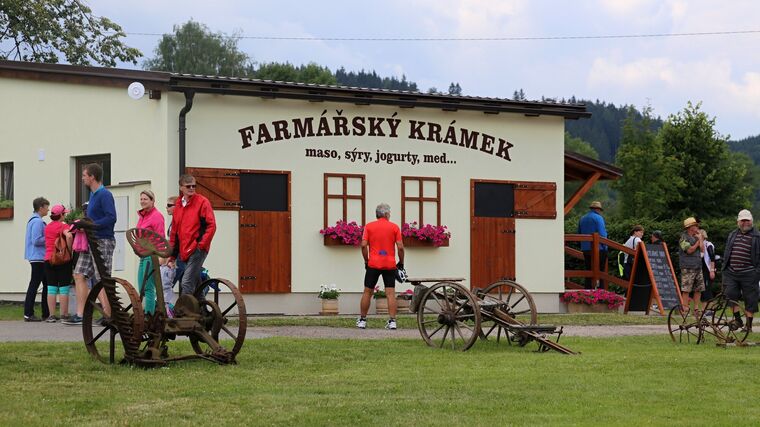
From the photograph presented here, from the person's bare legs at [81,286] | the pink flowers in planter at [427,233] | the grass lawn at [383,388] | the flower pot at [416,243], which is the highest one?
the pink flowers in planter at [427,233]

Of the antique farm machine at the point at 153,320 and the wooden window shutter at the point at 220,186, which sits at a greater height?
the wooden window shutter at the point at 220,186

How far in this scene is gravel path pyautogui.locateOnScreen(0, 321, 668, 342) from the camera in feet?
47.5

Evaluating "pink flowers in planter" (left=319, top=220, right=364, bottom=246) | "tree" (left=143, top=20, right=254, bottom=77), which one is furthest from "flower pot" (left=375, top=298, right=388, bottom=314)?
"tree" (left=143, top=20, right=254, bottom=77)

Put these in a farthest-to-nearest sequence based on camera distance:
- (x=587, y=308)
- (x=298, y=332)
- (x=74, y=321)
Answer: (x=587, y=308)
(x=74, y=321)
(x=298, y=332)

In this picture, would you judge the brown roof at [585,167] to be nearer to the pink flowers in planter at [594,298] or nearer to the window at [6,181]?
the pink flowers in planter at [594,298]

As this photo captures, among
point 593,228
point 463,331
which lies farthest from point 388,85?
point 463,331

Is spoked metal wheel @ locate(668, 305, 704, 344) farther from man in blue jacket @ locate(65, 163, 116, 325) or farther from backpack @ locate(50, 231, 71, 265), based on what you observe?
backpack @ locate(50, 231, 71, 265)

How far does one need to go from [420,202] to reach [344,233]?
1.66m

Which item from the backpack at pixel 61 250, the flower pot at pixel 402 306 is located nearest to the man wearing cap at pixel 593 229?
the flower pot at pixel 402 306

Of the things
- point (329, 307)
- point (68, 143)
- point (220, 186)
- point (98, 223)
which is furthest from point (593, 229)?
point (98, 223)

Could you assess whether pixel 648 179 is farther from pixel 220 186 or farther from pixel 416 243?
pixel 220 186

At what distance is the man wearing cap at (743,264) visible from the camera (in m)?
15.6

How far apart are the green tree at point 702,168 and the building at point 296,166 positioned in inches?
1173

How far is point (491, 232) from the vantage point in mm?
22031
